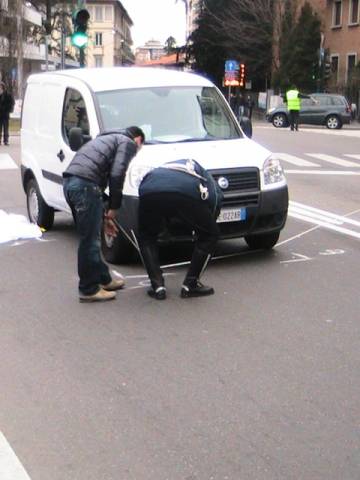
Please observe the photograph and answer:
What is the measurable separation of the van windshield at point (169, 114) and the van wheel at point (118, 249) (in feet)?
3.67

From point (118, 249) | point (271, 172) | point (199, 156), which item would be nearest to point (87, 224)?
point (118, 249)

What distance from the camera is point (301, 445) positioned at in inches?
147

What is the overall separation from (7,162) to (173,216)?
12424mm

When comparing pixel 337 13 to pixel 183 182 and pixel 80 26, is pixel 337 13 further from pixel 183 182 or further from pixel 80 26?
pixel 183 182

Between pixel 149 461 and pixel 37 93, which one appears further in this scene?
pixel 37 93

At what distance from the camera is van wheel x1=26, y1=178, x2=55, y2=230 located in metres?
9.57

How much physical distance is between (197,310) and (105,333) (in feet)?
3.02

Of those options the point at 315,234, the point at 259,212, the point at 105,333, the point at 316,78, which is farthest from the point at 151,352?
the point at 316,78

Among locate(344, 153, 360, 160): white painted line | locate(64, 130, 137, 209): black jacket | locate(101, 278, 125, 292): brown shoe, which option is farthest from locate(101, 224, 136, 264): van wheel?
locate(344, 153, 360, 160): white painted line

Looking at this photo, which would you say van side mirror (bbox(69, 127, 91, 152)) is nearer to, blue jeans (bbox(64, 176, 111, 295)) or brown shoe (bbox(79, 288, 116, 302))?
blue jeans (bbox(64, 176, 111, 295))

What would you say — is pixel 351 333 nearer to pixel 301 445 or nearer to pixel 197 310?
pixel 197 310

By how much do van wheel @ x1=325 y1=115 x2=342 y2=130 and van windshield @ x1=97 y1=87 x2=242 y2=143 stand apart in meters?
26.6

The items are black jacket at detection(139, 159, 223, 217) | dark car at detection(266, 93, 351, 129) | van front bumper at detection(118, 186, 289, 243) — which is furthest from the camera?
dark car at detection(266, 93, 351, 129)

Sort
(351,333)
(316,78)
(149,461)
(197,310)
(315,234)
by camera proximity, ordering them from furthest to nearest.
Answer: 1. (316,78)
2. (315,234)
3. (197,310)
4. (351,333)
5. (149,461)
